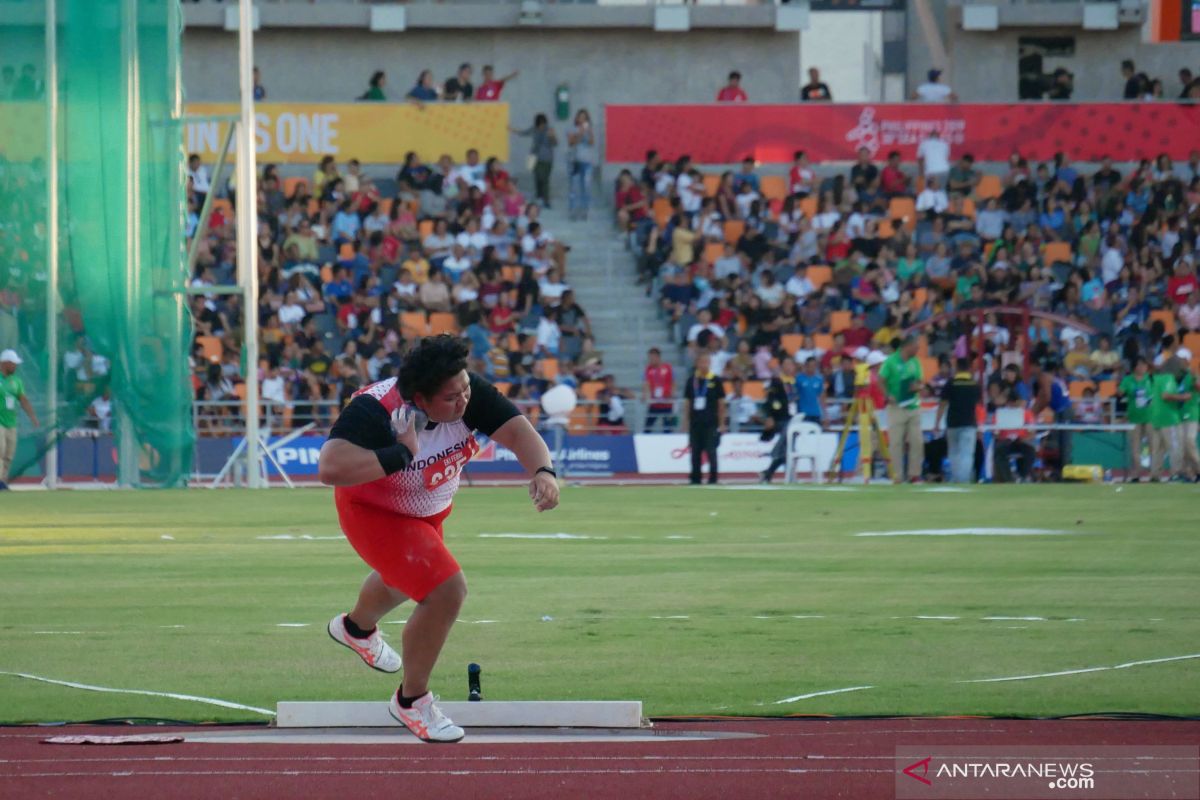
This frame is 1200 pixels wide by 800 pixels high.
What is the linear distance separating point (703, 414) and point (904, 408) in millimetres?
3032

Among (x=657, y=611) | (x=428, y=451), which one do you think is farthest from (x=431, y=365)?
(x=657, y=611)

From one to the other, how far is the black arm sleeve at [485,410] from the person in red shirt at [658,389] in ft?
78.5

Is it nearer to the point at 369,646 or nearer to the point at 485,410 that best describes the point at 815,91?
the point at 369,646

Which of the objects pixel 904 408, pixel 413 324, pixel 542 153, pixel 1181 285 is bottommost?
pixel 904 408

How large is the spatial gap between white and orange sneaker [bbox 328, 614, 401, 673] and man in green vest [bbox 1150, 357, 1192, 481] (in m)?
22.8

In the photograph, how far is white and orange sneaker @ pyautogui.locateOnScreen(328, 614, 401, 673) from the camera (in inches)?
335

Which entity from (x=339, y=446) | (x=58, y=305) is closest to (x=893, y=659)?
(x=339, y=446)

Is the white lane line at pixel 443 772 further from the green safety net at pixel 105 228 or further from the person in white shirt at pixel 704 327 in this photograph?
the person in white shirt at pixel 704 327

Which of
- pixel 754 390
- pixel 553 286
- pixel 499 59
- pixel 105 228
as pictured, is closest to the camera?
pixel 105 228

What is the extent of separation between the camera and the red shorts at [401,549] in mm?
7746

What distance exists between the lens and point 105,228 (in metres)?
25.5

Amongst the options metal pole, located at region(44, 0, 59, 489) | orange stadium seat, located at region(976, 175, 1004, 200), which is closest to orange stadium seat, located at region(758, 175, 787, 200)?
orange stadium seat, located at region(976, 175, 1004, 200)

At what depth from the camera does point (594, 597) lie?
13164 millimetres

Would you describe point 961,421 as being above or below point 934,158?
below
